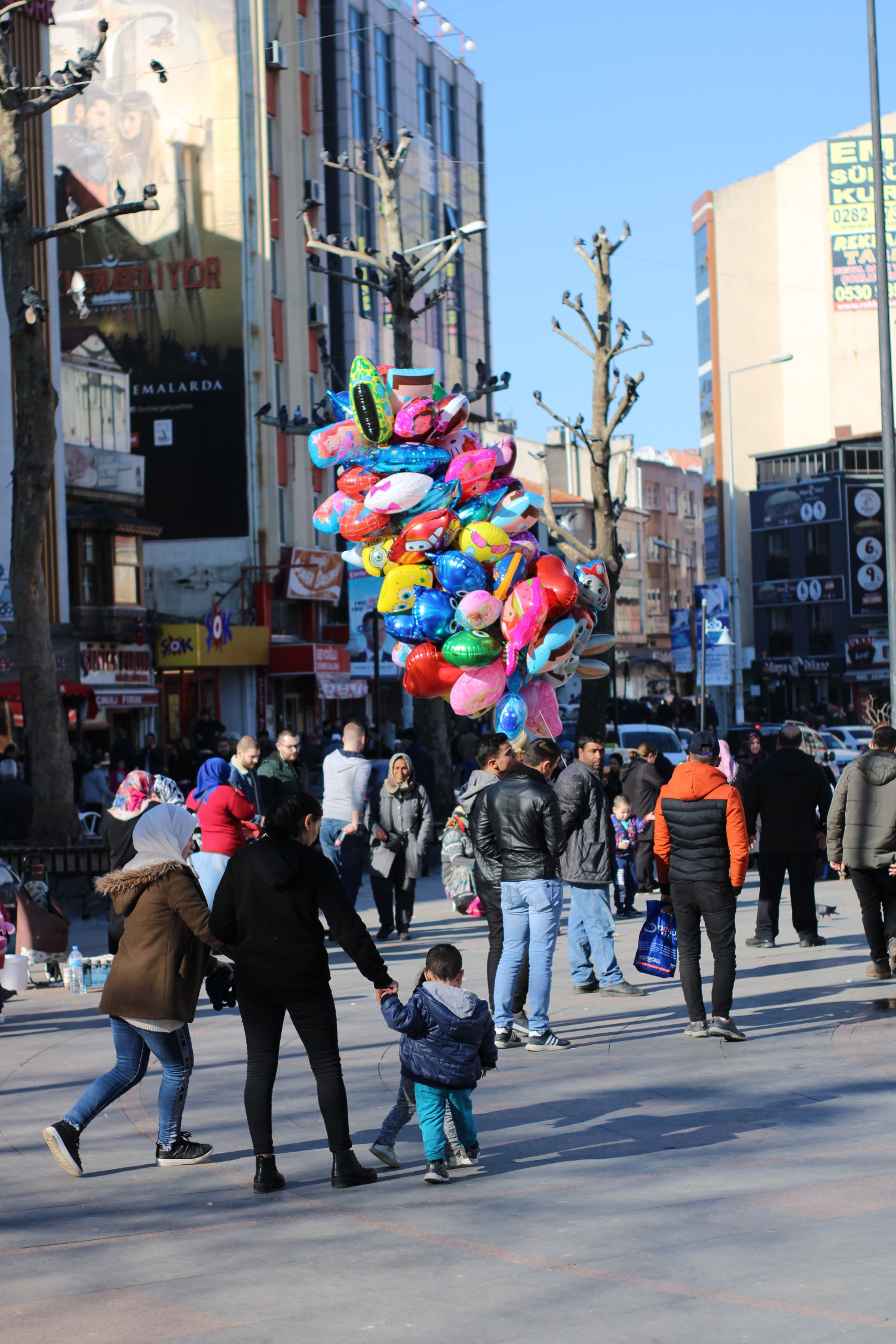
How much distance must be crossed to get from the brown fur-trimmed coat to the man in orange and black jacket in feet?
11.5

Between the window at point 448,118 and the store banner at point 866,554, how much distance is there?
1009 inches

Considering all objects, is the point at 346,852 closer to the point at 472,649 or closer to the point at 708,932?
the point at 472,649

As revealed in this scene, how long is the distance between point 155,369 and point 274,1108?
40881mm

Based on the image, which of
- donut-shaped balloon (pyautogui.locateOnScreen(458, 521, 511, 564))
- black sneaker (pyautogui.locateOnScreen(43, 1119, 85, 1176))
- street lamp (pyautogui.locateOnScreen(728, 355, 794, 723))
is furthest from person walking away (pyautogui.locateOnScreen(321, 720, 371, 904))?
street lamp (pyautogui.locateOnScreen(728, 355, 794, 723))

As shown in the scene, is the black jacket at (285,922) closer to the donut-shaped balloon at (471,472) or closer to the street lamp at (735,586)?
the donut-shaped balloon at (471,472)

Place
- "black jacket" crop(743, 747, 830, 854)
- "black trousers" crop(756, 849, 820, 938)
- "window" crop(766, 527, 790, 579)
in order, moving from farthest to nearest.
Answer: "window" crop(766, 527, 790, 579) → "black trousers" crop(756, 849, 820, 938) → "black jacket" crop(743, 747, 830, 854)

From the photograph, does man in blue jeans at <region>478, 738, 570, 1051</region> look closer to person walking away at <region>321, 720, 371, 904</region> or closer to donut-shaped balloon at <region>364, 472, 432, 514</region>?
person walking away at <region>321, 720, 371, 904</region>

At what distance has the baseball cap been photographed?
10.0m

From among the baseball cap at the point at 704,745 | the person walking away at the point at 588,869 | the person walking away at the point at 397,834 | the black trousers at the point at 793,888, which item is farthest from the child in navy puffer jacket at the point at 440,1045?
the person walking away at the point at 397,834

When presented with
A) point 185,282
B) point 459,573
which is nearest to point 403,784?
point 459,573

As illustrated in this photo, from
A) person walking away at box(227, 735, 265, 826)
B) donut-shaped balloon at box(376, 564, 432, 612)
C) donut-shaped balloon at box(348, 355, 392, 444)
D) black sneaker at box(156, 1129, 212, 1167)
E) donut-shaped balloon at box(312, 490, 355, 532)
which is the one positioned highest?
donut-shaped balloon at box(348, 355, 392, 444)

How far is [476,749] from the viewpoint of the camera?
37.7 feet

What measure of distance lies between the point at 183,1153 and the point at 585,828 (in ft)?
15.1

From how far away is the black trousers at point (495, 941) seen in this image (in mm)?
10070
